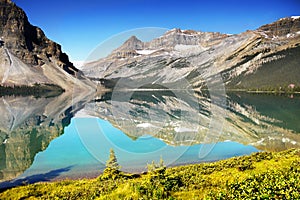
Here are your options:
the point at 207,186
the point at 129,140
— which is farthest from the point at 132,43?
the point at 207,186

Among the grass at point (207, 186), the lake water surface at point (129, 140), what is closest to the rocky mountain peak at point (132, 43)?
the lake water surface at point (129, 140)

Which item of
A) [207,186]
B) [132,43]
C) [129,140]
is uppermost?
[132,43]

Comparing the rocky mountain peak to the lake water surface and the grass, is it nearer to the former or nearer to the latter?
the lake water surface

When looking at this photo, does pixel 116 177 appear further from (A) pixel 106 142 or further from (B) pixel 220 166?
(A) pixel 106 142

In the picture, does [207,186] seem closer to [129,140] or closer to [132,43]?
[129,140]

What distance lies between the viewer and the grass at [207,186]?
9.05 m

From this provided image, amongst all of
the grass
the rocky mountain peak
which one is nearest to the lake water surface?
the grass

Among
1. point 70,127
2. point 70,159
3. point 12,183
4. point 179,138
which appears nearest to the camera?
point 179,138

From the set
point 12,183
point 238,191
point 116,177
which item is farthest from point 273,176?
point 12,183

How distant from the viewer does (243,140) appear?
154 ft

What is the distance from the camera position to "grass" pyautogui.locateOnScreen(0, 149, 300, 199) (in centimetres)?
905

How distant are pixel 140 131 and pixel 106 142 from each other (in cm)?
240

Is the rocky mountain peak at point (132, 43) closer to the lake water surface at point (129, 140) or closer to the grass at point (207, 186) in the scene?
the lake water surface at point (129, 140)

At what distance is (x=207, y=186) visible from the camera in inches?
527
